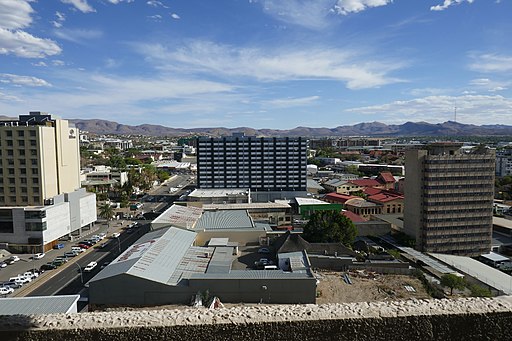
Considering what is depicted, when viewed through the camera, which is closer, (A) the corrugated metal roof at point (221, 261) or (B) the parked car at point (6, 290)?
(A) the corrugated metal roof at point (221, 261)

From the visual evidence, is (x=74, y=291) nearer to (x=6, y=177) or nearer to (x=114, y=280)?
(x=114, y=280)

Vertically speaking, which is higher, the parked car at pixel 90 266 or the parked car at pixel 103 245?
the parked car at pixel 90 266

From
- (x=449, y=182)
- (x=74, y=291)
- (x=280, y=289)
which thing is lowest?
(x=74, y=291)

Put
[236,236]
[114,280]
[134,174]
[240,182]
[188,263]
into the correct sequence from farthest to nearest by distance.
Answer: [134,174] → [240,182] → [236,236] → [188,263] → [114,280]

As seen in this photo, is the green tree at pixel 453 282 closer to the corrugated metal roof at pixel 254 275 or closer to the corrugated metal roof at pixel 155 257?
the corrugated metal roof at pixel 254 275

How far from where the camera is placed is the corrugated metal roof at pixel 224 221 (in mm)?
19156

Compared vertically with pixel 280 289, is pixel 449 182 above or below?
above

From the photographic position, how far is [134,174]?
1534 inches

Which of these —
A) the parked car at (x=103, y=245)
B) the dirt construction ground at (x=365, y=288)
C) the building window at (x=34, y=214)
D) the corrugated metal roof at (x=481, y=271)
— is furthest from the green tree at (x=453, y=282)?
the building window at (x=34, y=214)

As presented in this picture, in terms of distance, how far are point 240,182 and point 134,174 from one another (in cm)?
1360

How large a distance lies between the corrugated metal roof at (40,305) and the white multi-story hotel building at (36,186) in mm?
9505

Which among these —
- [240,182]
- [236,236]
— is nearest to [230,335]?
[236,236]

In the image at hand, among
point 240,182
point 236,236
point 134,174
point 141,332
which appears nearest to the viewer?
point 141,332

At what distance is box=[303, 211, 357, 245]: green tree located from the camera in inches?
685
